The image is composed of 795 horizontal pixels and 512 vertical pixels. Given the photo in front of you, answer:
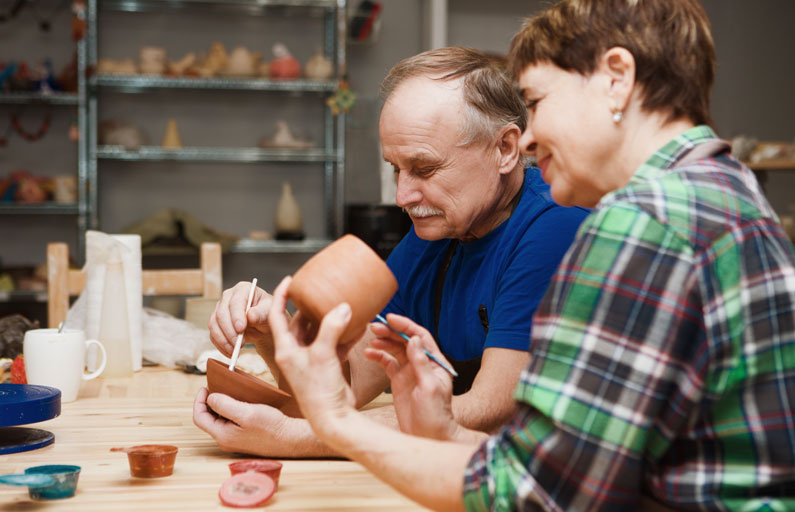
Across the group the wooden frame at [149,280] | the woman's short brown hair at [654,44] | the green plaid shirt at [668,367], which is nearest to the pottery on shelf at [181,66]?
the wooden frame at [149,280]

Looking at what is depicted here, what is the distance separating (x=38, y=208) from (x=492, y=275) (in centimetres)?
368

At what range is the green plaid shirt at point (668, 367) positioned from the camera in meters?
0.73

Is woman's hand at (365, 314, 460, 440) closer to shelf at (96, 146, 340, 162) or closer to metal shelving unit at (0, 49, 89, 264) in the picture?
shelf at (96, 146, 340, 162)

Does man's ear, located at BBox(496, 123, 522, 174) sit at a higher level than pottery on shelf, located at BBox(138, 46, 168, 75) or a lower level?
lower

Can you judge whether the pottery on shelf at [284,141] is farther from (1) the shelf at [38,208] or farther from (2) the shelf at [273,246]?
(1) the shelf at [38,208]

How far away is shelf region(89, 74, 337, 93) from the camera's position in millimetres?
4523

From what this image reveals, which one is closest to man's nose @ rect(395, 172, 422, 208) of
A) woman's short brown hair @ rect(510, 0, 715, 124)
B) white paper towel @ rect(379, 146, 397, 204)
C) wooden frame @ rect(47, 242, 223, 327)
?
woman's short brown hair @ rect(510, 0, 715, 124)

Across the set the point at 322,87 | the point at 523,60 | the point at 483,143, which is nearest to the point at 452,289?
the point at 483,143

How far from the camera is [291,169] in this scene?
506 centimetres

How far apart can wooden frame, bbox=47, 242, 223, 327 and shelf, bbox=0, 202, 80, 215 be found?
213 centimetres

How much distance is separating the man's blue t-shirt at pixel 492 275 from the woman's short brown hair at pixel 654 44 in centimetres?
51

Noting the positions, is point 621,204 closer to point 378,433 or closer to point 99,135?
point 378,433

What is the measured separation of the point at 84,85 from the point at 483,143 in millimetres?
3608

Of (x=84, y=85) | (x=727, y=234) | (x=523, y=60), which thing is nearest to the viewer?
(x=727, y=234)
